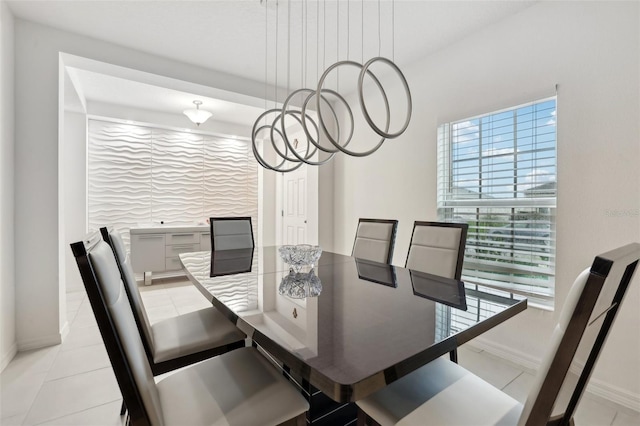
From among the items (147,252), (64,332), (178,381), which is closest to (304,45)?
(178,381)

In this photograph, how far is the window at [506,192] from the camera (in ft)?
7.23

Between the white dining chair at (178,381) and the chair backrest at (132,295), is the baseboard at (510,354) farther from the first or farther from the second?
the chair backrest at (132,295)

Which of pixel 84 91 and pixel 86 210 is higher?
pixel 84 91

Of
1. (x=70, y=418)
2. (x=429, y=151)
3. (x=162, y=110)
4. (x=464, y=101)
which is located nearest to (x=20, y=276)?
(x=70, y=418)

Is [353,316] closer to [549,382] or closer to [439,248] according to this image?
[549,382]

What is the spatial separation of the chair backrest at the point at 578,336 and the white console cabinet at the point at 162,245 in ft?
15.0

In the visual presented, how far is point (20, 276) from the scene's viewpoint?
2455mm

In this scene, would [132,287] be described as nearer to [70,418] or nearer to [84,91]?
[70,418]

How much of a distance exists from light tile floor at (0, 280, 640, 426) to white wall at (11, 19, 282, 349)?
0.91ft

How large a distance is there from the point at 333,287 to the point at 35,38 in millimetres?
3145

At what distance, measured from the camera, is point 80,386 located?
76.7 inches

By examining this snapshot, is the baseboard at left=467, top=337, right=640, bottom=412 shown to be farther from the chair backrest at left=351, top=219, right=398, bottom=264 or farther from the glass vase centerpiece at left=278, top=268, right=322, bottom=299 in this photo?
the glass vase centerpiece at left=278, top=268, right=322, bottom=299

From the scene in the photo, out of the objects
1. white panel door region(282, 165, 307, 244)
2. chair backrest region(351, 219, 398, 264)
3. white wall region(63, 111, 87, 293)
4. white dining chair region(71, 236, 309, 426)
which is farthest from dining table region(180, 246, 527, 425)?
white wall region(63, 111, 87, 293)

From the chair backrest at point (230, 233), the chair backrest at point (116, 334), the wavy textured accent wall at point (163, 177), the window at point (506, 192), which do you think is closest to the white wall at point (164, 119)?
the wavy textured accent wall at point (163, 177)
